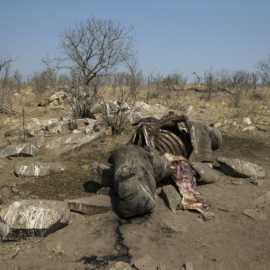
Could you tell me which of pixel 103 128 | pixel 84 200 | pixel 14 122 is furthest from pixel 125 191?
pixel 14 122

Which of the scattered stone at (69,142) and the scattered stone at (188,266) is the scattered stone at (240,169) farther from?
the scattered stone at (188,266)

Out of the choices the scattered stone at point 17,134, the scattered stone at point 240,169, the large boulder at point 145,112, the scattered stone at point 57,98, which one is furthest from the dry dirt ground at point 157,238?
the scattered stone at point 57,98

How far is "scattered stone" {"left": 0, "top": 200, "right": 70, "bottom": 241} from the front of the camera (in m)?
3.89

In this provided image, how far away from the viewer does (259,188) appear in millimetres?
5414

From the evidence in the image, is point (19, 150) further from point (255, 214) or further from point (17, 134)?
point (255, 214)

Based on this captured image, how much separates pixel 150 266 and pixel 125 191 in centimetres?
101

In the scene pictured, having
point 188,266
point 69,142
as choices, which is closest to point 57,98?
point 69,142

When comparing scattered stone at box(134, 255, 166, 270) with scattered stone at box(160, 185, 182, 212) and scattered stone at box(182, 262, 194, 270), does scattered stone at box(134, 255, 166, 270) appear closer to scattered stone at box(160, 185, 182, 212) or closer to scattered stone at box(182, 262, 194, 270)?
scattered stone at box(182, 262, 194, 270)

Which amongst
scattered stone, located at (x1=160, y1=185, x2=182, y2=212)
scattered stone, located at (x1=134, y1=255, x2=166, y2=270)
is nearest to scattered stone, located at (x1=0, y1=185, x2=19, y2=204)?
scattered stone, located at (x1=160, y1=185, x2=182, y2=212)

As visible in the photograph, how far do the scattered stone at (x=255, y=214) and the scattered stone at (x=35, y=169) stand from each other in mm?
2795

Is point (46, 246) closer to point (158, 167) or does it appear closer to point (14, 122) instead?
point (158, 167)

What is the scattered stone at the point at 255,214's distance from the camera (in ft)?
14.4

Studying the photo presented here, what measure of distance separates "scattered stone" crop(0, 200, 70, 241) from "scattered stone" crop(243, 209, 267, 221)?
2.05 metres

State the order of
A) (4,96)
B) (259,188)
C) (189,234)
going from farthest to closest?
(4,96) → (259,188) → (189,234)
